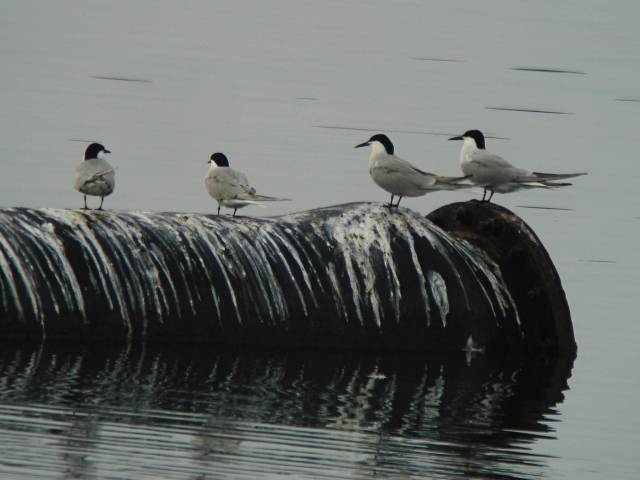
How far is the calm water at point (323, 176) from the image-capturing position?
1080cm

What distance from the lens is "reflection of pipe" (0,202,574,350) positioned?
13.1 metres

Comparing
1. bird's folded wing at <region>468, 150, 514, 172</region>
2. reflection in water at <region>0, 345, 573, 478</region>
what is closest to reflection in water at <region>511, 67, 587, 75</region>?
bird's folded wing at <region>468, 150, 514, 172</region>

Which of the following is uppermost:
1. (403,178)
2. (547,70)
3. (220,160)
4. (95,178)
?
(547,70)

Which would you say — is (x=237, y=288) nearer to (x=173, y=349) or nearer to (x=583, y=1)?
(x=173, y=349)

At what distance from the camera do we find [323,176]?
72.7ft

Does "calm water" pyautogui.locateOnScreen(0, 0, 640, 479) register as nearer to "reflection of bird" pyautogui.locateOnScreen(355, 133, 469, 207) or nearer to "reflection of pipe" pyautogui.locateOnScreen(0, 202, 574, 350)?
"reflection of pipe" pyautogui.locateOnScreen(0, 202, 574, 350)

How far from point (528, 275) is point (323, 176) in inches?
314

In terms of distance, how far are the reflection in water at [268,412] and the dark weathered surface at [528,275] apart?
26cm

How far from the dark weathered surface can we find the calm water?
0.31 m

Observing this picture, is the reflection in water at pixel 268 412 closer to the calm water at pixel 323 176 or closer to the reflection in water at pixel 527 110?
the calm water at pixel 323 176

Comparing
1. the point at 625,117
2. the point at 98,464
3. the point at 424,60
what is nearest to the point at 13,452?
the point at 98,464

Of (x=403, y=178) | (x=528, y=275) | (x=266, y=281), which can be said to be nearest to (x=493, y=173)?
(x=403, y=178)

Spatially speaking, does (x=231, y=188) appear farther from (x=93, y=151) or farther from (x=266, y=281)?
(x=266, y=281)

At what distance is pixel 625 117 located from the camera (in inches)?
1172
